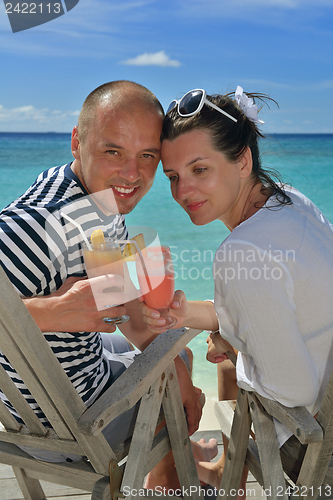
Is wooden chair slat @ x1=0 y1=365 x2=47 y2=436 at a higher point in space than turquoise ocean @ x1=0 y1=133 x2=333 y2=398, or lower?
higher

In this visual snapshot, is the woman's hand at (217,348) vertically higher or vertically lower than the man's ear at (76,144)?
lower

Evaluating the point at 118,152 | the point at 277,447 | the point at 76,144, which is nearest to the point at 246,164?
the point at 118,152

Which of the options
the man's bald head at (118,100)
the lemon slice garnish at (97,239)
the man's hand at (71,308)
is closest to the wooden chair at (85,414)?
the man's hand at (71,308)

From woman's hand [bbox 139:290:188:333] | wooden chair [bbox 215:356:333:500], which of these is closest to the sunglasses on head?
woman's hand [bbox 139:290:188:333]

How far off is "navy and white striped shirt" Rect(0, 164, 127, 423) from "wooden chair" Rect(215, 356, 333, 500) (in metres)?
0.57

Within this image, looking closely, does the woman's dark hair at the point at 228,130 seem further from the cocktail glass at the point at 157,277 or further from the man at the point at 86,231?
the cocktail glass at the point at 157,277

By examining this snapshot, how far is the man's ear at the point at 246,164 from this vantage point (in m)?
1.73

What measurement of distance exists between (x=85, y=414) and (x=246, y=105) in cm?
133

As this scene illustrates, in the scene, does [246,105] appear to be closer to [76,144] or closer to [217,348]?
[76,144]

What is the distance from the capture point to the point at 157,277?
1592 mm

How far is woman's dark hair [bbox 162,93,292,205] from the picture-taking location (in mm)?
1668

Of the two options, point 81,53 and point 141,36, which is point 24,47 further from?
point 141,36

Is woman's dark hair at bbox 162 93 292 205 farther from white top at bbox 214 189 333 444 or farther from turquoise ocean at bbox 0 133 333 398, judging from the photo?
white top at bbox 214 189 333 444

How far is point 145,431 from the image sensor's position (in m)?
1.47
